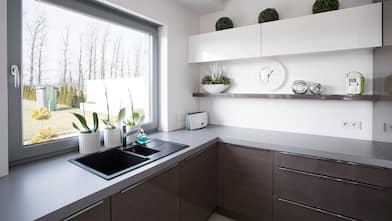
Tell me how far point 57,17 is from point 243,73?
6.25ft

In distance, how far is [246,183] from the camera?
1.86m

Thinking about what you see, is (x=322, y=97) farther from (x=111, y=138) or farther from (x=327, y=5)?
(x=111, y=138)

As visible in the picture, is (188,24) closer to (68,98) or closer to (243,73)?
(243,73)

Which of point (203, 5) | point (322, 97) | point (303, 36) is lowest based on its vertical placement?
point (322, 97)

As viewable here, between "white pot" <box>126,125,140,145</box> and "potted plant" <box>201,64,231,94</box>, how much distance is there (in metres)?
1.06

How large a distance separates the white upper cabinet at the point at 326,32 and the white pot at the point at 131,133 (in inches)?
57.7

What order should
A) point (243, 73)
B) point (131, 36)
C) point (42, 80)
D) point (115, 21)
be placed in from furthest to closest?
point (243, 73), point (131, 36), point (115, 21), point (42, 80)

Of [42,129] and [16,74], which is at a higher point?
[16,74]

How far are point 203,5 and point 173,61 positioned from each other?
0.78 meters

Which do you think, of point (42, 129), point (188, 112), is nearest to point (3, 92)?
point (42, 129)

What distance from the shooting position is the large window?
1279 millimetres

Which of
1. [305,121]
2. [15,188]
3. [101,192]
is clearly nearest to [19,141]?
[15,188]

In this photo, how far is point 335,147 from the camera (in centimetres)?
161

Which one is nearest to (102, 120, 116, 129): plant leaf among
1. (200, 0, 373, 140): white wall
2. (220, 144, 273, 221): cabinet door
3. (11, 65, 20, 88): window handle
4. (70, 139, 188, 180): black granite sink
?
(70, 139, 188, 180): black granite sink
